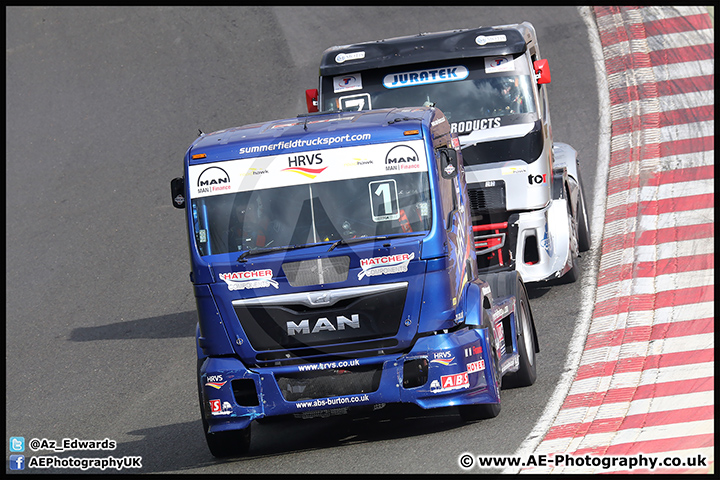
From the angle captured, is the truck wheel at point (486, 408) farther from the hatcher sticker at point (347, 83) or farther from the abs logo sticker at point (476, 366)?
the hatcher sticker at point (347, 83)

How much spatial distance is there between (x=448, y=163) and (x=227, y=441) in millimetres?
3057

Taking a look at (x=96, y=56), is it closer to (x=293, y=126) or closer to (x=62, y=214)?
(x=62, y=214)

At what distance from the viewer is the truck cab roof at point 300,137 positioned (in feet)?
27.8

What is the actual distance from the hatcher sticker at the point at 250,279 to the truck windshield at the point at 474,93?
15.5ft

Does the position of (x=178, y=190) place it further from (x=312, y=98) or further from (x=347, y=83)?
(x=312, y=98)

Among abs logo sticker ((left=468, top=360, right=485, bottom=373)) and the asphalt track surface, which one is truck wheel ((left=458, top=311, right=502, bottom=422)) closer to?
the asphalt track surface

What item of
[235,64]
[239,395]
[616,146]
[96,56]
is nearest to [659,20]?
[616,146]

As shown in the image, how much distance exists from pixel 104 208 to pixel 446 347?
1217cm

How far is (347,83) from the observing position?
41.7ft

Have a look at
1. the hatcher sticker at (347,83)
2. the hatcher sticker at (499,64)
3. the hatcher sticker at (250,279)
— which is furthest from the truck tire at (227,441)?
the hatcher sticker at (499,64)

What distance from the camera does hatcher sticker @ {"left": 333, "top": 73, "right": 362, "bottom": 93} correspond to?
41.5ft

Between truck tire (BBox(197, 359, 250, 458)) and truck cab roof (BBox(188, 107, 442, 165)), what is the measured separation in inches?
71.5

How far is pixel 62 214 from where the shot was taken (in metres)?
18.9

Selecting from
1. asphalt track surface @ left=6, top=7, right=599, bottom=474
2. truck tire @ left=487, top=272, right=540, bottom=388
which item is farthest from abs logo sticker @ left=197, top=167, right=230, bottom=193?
truck tire @ left=487, top=272, right=540, bottom=388
